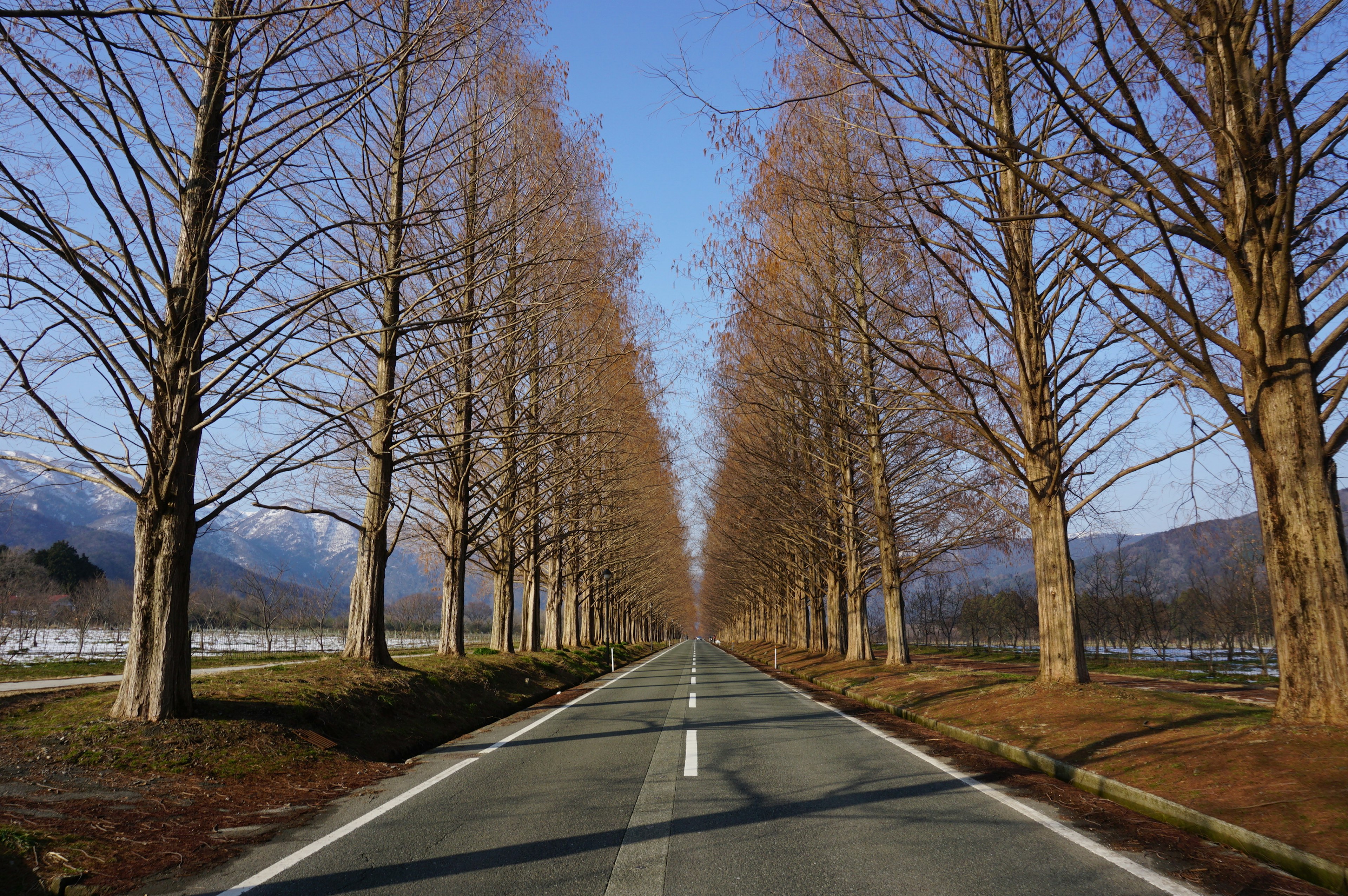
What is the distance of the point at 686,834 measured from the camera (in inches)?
182

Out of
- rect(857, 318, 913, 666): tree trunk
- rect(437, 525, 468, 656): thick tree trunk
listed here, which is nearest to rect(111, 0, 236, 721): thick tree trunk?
rect(437, 525, 468, 656): thick tree trunk

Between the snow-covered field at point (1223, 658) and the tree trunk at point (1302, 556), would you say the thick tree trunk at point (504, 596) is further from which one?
the snow-covered field at point (1223, 658)

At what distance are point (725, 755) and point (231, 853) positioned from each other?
15.5ft

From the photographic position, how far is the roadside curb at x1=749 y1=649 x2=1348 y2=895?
3.79m

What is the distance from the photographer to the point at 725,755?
7.55 meters

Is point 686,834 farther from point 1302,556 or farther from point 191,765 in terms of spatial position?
point 1302,556

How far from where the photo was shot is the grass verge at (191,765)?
Result: 160 inches

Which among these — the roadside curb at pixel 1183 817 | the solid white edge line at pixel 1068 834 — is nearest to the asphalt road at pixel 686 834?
the solid white edge line at pixel 1068 834

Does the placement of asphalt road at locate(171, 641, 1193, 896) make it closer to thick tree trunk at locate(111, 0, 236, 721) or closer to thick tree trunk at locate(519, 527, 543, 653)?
→ thick tree trunk at locate(111, 0, 236, 721)

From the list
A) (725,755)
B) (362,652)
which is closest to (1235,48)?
(725,755)

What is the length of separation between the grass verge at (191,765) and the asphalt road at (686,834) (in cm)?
53

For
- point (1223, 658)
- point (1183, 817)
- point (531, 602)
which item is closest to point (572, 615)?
point (531, 602)

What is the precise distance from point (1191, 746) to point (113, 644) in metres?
58.4

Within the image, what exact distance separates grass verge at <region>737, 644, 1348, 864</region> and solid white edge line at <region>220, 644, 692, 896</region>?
586 cm
